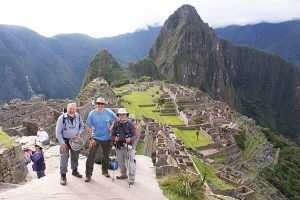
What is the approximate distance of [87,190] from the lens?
37.6ft

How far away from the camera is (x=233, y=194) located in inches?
1134

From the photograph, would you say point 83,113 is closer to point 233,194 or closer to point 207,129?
point 233,194

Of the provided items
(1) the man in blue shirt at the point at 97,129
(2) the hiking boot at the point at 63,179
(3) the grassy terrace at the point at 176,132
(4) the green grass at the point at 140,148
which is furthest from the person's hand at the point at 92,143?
(4) the green grass at the point at 140,148

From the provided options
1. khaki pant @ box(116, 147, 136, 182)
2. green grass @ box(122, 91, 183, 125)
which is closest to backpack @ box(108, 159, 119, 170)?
khaki pant @ box(116, 147, 136, 182)

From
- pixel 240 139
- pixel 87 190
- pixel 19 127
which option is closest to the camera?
pixel 87 190

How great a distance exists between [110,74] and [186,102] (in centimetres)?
5315

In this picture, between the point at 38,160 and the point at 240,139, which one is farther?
the point at 240,139

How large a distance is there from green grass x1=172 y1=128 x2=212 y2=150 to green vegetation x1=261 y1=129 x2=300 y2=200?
7.65 metres

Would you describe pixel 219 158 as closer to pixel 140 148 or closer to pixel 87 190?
pixel 140 148

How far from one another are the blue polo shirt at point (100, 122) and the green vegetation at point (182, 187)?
240 centimetres

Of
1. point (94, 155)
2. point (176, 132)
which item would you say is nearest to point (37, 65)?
point (176, 132)

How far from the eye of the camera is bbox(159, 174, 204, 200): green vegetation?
1270 centimetres

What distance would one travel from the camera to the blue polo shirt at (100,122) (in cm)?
1227

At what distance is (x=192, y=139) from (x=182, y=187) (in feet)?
114
